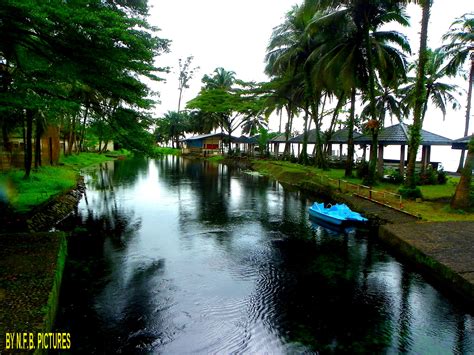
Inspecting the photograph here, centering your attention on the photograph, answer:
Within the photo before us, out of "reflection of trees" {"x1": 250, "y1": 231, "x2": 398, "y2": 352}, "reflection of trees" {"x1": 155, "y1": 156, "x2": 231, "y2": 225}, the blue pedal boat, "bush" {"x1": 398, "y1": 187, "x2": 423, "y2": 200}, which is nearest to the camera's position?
"reflection of trees" {"x1": 250, "y1": 231, "x2": 398, "y2": 352}

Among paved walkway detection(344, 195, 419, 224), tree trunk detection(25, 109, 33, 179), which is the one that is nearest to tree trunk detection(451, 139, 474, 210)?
paved walkway detection(344, 195, 419, 224)

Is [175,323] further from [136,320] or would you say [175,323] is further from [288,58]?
[288,58]

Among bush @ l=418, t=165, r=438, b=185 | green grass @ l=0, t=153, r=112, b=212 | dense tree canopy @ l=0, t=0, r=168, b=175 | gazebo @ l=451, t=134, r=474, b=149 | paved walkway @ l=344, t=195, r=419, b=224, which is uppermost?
dense tree canopy @ l=0, t=0, r=168, b=175

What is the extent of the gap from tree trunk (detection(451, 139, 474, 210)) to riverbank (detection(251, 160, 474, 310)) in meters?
0.83

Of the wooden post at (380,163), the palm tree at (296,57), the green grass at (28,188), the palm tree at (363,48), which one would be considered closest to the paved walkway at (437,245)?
the palm tree at (363,48)

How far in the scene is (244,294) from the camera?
352 inches

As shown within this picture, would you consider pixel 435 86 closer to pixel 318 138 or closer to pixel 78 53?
pixel 318 138

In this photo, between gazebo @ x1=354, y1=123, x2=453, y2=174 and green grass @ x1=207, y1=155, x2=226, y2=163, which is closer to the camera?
gazebo @ x1=354, y1=123, x2=453, y2=174

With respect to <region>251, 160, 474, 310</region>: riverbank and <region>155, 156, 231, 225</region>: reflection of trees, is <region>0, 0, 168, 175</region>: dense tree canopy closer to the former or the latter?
<region>155, 156, 231, 225</region>: reflection of trees

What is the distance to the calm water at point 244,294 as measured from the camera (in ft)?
22.6

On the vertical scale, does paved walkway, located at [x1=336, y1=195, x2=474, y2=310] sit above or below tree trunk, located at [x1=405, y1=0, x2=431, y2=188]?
below

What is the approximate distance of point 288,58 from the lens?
31.8 metres

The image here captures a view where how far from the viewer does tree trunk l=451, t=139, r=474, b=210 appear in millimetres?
14648

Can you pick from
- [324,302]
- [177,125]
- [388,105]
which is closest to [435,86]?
[388,105]
